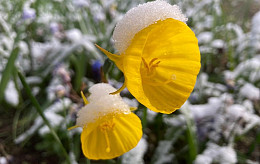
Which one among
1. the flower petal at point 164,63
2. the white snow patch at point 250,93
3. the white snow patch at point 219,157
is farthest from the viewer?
the white snow patch at point 250,93

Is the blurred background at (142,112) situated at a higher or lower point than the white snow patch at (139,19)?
lower

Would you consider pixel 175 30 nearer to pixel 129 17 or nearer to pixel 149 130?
pixel 129 17

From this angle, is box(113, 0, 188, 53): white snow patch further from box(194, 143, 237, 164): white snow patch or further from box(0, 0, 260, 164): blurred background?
box(194, 143, 237, 164): white snow patch

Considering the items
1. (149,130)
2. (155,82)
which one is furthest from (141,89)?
(149,130)

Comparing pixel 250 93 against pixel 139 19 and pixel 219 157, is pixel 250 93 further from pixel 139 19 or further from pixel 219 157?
pixel 139 19

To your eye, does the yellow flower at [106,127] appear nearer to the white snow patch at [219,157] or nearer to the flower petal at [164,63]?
the flower petal at [164,63]

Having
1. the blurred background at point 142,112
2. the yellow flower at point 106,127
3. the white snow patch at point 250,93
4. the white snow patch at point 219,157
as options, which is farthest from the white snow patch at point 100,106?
the white snow patch at point 250,93

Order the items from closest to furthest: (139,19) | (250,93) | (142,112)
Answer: (139,19), (142,112), (250,93)

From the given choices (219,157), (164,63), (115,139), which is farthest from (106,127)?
(219,157)
